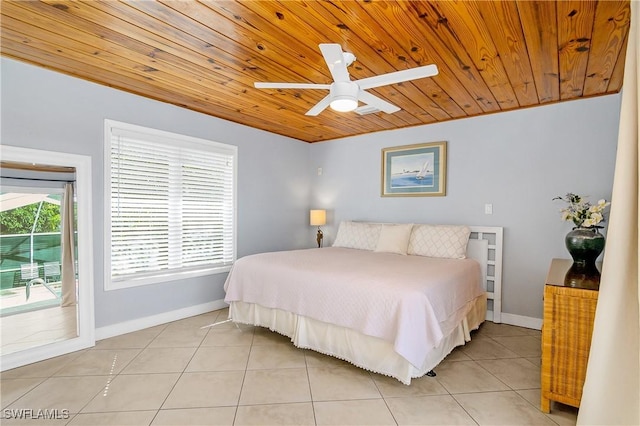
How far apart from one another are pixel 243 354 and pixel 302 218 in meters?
2.66

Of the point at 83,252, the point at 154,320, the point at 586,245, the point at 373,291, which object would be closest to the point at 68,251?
the point at 83,252

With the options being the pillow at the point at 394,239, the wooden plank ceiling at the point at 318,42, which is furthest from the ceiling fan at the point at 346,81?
the pillow at the point at 394,239

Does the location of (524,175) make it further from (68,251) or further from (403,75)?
(68,251)

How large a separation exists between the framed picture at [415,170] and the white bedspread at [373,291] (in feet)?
3.51

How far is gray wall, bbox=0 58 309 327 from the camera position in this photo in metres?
2.53

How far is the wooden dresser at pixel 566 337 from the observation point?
5.89 feet

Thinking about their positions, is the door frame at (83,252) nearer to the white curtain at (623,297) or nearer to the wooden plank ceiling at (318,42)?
the wooden plank ceiling at (318,42)

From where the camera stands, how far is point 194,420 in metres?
1.83

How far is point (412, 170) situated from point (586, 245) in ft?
7.05

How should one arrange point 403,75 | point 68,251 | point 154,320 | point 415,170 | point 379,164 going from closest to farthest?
point 403,75 → point 68,251 → point 154,320 → point 415,170 → point 379,164

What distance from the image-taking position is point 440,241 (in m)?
3.50

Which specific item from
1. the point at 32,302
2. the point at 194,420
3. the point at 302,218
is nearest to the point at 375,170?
the point at 302,218

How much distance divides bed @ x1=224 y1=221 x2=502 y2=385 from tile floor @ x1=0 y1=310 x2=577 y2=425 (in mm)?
160

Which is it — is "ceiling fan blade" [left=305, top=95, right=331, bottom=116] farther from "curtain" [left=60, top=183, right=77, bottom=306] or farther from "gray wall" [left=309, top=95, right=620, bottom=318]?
"curtain" [left=60, top=183, right=77, bottom=306]
